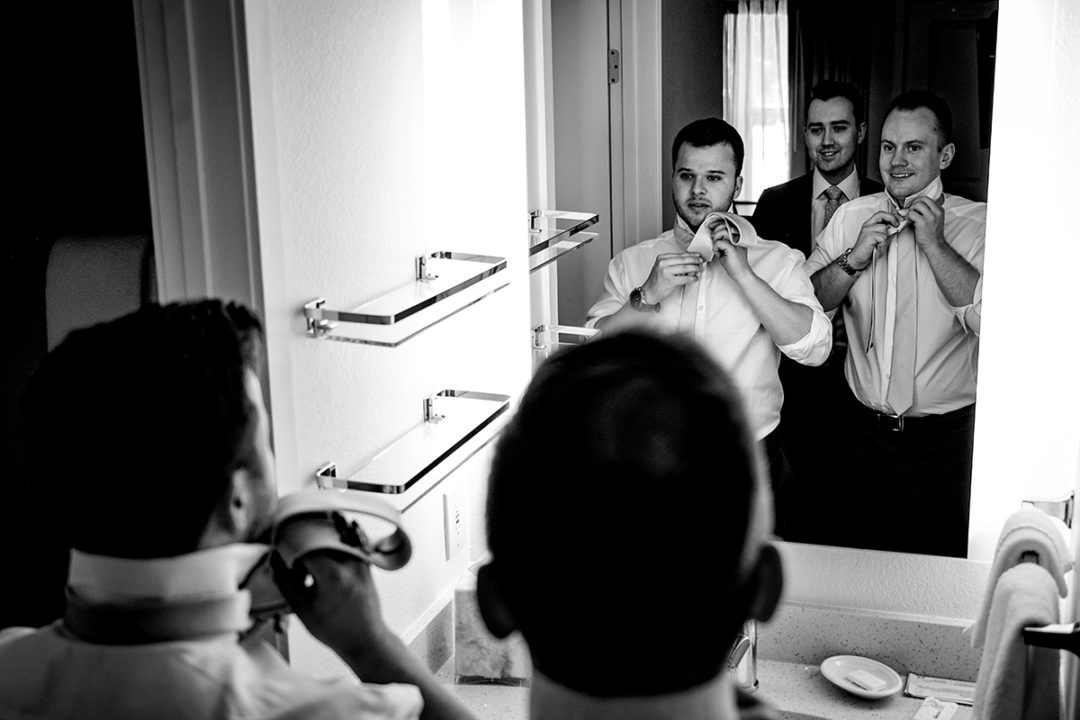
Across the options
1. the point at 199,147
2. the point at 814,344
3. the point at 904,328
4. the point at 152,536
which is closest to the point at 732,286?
the point at 814,344

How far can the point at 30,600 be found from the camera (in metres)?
2.17

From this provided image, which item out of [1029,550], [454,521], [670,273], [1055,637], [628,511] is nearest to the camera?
[628,511]

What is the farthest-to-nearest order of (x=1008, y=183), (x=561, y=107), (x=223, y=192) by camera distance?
(x=561, y=107) < (x=1008, y=183) < (x=223, y=192)

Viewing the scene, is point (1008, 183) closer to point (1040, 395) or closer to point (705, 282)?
point (1040, 395)

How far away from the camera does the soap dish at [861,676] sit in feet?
5.62

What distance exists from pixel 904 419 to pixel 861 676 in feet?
1.27

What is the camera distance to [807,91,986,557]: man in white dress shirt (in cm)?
162

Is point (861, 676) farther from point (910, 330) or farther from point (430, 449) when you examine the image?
point (430, 449)

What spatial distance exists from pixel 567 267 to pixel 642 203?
0.60ft

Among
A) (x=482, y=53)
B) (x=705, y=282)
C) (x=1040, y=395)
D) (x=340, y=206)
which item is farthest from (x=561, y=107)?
(x=1040, y=395)

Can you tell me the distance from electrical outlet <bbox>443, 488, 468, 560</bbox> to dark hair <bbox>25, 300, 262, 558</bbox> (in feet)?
3.45

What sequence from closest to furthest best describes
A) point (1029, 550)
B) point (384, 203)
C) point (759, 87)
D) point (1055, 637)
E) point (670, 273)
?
point (1055, 637) → point (1029, 550) → point (384, 203) → point (759, 87) → point (670, 273)

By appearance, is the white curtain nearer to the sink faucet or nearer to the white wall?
the white wall

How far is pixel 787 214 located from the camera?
5.59ft
